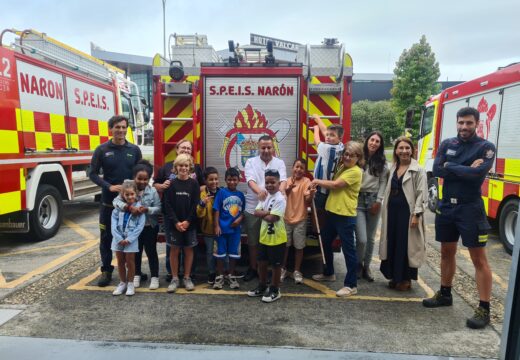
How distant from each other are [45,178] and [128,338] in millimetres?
4370

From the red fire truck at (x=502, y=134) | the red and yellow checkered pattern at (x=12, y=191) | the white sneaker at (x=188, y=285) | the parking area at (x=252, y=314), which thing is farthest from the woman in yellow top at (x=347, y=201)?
the red and yellow checkered pattern at (x=12, y=191)

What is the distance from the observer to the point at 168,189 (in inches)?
159

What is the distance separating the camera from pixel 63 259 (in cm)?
533

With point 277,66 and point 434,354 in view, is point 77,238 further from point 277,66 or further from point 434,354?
point 434,354

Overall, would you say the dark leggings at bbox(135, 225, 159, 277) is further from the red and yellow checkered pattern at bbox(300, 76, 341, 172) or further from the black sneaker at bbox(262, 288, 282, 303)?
the red and yellow checkered pattern at bbox(300, 76, 341, 172)

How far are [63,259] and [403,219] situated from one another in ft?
14.6

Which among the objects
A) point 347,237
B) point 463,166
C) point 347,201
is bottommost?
point 347,237

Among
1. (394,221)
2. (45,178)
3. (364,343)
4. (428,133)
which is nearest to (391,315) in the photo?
(364,343)

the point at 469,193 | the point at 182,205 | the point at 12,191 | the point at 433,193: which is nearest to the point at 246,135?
the point at 182,205

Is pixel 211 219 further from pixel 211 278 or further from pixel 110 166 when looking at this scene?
pixel 110 166

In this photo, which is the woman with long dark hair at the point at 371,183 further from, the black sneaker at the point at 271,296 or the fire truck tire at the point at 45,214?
the fire truck tire at the point at 45,214

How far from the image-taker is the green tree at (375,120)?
2759 centimetres

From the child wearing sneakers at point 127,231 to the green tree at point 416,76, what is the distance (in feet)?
72.7

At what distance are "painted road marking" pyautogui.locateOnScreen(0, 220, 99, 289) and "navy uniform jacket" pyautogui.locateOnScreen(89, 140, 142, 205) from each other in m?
1.42
